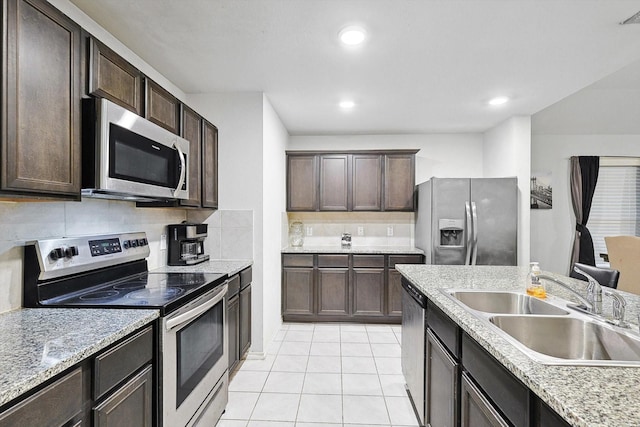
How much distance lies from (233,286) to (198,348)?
0.72 metres

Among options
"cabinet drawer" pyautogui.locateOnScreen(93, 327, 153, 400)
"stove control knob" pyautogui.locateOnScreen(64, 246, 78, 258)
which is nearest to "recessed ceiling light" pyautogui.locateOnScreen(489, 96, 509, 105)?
"cabinet drawer" pyautogui.locateOnScreen(93, 327, 153, 400)

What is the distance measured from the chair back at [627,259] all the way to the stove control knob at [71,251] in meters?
4.72

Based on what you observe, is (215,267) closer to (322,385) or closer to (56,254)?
(56,254)

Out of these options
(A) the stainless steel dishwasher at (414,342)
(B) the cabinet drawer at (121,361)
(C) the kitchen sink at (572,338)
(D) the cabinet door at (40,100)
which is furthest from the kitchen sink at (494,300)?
(D) the cabinet door at (40,100)

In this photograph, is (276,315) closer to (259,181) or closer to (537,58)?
(259,181)

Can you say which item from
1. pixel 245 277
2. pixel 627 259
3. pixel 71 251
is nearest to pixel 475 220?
pixel 627 259

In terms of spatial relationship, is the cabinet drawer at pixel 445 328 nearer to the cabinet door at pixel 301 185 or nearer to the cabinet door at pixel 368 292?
the cabinet door at pixel 368 292

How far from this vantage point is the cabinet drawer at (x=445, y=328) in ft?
4.57

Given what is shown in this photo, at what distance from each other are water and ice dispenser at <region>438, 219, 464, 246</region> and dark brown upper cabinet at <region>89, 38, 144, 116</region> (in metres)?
3.07

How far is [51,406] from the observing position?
91 centimetres

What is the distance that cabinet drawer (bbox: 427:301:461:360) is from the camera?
139 centimetres

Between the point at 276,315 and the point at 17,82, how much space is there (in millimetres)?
2983

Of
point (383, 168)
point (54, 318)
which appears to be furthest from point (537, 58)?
point (54, 318)

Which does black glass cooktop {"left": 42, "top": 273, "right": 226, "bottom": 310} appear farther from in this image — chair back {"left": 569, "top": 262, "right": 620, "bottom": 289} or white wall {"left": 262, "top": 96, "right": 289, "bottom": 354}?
chair back {"left": 569, "top": 262, "right": 620, "bottom": 289}
